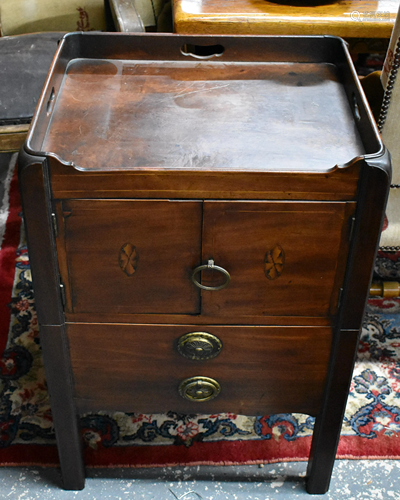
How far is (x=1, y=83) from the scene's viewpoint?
1.71 metres

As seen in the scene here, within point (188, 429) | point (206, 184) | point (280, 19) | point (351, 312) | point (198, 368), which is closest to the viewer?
point (206, 184)

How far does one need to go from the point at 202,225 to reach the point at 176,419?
2.30ft

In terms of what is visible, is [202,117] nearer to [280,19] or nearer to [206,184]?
[206,184]

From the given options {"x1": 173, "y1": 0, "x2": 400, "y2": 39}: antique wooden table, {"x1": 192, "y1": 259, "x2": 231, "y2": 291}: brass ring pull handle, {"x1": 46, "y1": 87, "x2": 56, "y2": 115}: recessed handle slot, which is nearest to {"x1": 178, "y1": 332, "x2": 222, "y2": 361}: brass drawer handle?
{"x1": 192, "y1": 259, "x2": 231, "y2": 291}: brass ring pull handle

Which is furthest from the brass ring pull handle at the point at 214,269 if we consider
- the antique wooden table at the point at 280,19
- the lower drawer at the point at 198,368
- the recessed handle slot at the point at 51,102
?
the antique wooden table at the point at 280,19

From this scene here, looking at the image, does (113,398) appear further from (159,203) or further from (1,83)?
(1,83)

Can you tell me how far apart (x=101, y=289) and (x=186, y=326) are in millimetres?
170

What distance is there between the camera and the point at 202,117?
1.11 m

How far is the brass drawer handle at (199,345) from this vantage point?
1120mm

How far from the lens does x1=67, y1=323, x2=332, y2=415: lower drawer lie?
3.69ft

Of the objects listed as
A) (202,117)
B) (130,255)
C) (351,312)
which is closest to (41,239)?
(130,255)

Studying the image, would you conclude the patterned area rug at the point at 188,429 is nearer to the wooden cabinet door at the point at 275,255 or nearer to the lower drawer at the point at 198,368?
the lower drawer at the point at 198,368

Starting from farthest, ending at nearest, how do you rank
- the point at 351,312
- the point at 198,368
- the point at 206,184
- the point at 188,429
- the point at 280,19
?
the point at 280,19, the point at 188,429, the point at 198,368, the point at 351,312, the point at 206,184

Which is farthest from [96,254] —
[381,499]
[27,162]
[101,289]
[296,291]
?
[381,499]
